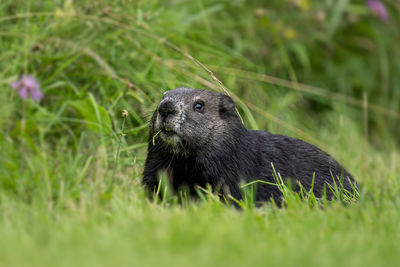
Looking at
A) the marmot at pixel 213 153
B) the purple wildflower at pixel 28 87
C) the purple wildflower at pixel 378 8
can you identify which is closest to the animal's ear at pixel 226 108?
the marmot at pixel 213 153

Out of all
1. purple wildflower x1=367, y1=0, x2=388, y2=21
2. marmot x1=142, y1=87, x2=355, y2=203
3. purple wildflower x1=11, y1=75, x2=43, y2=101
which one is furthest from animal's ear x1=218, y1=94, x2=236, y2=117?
purple wildflower x1=367, y1=0, x2=388, y2=21

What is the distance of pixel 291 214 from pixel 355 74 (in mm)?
4069

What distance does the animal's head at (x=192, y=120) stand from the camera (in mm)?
3129

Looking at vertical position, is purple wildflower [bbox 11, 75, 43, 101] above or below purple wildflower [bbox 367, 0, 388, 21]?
below

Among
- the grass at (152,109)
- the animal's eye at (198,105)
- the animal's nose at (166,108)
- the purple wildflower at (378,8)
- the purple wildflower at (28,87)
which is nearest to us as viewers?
the grass at (152,109)

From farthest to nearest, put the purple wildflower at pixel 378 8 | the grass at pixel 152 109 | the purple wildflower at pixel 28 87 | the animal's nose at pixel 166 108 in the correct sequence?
1. the purple wildflower at pixel 378 8
2. the purple wildflower at pixel 28 87
3. the animal's nose at pixel 166 108
4. the grass at pixel 152 109

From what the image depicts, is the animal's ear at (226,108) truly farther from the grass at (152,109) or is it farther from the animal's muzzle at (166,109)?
the animal's muzzle at (166,109)

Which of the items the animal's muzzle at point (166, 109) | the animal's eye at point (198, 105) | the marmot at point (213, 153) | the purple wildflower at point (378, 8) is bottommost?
the marmot at point (213, 153)

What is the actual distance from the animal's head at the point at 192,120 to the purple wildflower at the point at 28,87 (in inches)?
43.0

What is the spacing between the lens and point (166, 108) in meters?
3.11

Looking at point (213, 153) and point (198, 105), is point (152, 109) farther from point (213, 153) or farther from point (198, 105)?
point (213, 153)

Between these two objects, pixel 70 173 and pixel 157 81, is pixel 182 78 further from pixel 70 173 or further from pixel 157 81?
pixel 70 173

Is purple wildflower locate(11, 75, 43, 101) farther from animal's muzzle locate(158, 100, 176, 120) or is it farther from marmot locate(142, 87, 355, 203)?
animal's muzzle locate(158, 100, 176, 120)

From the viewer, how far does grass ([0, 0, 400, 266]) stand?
6.81 feet
